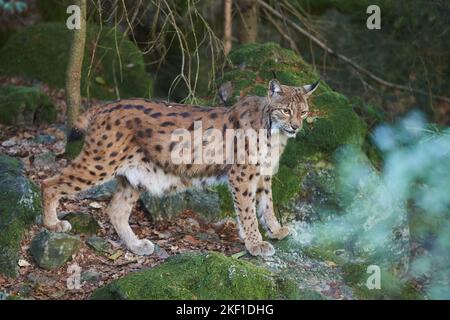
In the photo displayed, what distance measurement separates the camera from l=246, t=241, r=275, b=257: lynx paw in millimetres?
6891

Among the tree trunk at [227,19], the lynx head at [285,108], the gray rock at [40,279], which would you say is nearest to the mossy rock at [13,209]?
the gray rock at [40,279]

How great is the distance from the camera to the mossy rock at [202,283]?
573cm

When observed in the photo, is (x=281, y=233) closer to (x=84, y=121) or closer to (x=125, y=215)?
(x=125, y=215)

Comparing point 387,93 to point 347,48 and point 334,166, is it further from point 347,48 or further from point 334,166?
point 334,166

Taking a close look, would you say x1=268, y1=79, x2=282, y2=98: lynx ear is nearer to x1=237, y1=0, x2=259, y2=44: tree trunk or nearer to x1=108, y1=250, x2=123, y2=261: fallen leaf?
x1=108, y1=250, x2=123, y2=261: fallen leaf

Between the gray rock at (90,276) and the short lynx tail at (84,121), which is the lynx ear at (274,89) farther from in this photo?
the gray rock at (90,276)

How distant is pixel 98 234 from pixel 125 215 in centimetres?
36

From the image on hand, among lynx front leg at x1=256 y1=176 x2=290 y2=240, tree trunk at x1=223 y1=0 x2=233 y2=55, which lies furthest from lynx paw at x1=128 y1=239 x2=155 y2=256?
tree trunk at x1=223 y1=0 x2=233 y2=55

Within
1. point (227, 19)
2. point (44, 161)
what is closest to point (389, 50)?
point (227, 19)

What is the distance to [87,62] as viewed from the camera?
11023mm

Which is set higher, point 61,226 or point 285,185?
point 285,185

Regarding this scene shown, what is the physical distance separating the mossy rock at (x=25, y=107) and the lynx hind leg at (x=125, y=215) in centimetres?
291

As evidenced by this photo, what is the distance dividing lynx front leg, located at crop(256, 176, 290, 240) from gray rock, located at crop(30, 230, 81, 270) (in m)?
2.10
